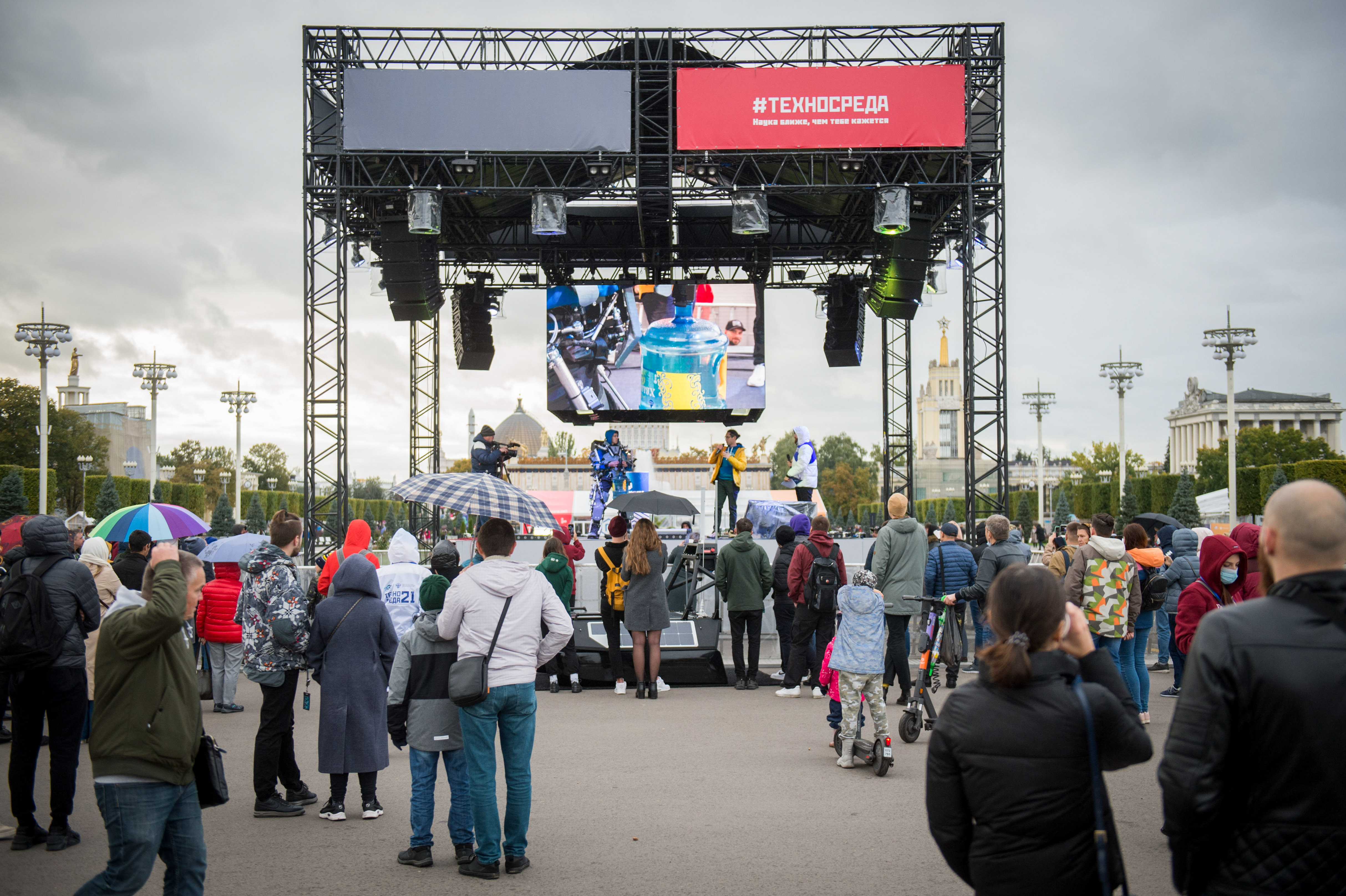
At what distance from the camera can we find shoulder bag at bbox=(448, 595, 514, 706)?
5055mm

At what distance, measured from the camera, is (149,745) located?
3820 mm

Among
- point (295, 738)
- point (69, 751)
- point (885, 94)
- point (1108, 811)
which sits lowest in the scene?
point (295, 738)

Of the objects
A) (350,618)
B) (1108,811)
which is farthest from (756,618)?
(1108,811)

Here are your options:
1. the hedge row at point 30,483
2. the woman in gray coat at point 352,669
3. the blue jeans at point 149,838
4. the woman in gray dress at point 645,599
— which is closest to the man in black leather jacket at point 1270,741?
the blue jeans at point 149,838

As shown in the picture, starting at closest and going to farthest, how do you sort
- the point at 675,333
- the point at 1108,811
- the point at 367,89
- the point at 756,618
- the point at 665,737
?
1. the point at 1108,811
2. the point at 665,737
3. the point at 756,618
4. the point at 367,89
5. the point at 675,333

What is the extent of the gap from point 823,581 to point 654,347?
15002 mm

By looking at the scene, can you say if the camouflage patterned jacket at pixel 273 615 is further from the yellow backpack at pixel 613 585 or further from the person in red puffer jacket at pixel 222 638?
the yellow backpack at pixel 613 585

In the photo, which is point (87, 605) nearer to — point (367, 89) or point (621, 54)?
point (367, 89)

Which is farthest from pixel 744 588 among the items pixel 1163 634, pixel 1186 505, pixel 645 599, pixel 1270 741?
pixel 1186 505

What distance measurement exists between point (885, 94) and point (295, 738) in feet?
46.1

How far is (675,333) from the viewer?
24.6 metres

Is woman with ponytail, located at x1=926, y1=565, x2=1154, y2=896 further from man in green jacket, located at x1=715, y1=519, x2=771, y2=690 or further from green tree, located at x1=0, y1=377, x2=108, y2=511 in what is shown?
green tree, located at x1=0, y1=377, x2=108, y2=511

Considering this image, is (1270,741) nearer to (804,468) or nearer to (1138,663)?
(1138,663)

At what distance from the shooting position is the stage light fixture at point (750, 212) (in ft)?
59.7
